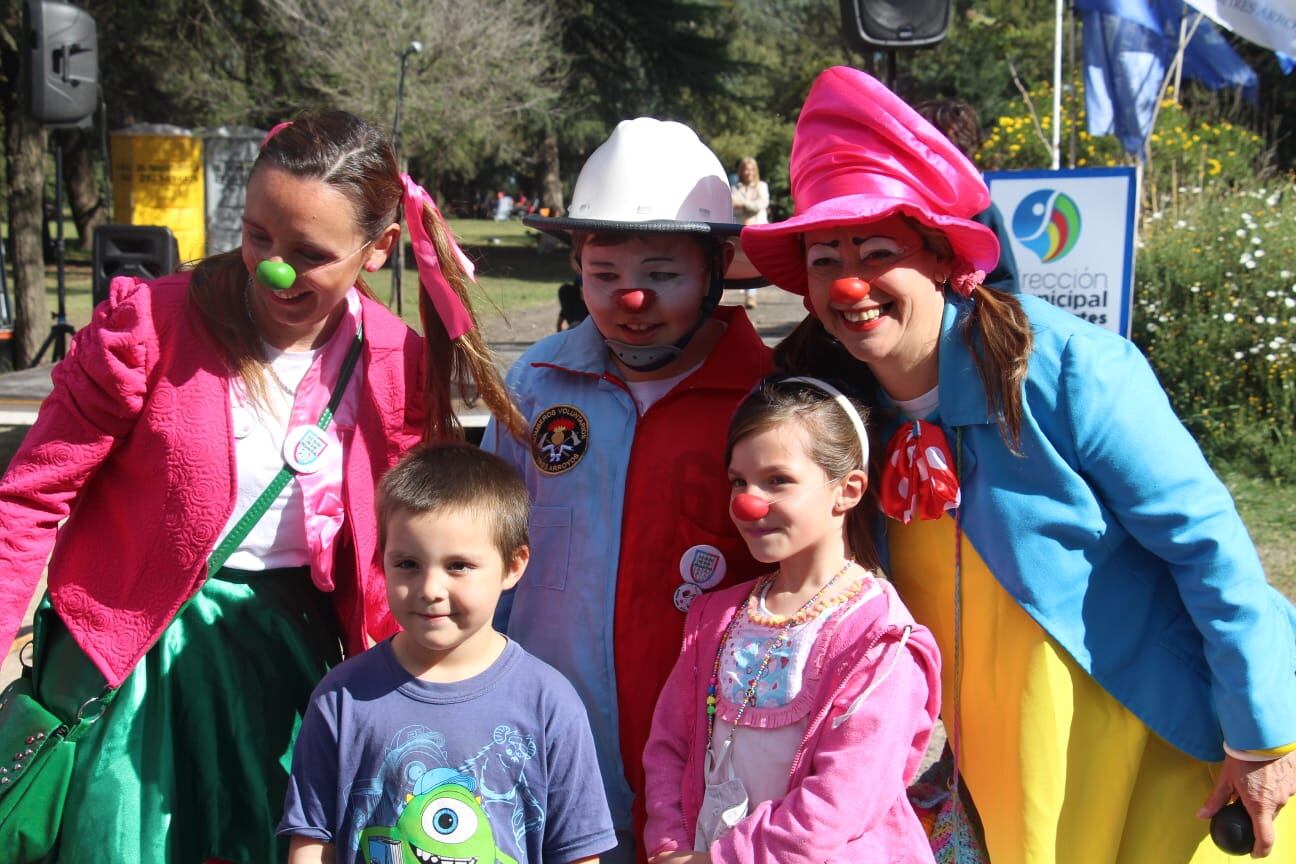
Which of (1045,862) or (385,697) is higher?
(385,697)

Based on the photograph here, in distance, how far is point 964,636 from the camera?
87.7 inches

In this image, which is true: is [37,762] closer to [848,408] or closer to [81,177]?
[848,408]

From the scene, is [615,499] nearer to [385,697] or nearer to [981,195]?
[385,697]

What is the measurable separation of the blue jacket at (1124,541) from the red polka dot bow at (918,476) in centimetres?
5

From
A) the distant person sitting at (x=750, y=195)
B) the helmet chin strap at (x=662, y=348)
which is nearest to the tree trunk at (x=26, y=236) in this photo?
the distant person sitting at (x=750, y=195)

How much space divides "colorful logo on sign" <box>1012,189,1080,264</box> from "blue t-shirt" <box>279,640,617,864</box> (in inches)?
196

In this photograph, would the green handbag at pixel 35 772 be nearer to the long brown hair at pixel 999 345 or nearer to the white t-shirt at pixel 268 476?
the white t-shirt at pixel 268 476

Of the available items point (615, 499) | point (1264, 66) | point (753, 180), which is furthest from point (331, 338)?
point (1264, 66)

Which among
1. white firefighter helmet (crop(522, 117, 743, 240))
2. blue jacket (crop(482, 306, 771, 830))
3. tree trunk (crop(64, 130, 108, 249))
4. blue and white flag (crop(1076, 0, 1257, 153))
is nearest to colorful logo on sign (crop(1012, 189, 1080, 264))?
blue and white flag (crop(1076, 0, 1257, 153))

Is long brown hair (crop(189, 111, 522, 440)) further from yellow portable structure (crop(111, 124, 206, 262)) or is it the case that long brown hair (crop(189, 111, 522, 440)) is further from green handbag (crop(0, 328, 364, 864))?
yellow portable structure (crop(111, 124, 206, 262))

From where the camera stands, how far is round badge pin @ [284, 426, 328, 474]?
233 centimetres

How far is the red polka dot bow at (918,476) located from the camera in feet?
6.97

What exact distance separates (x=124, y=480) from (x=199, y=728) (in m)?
0.47

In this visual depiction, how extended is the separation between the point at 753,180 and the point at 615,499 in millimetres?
14531
